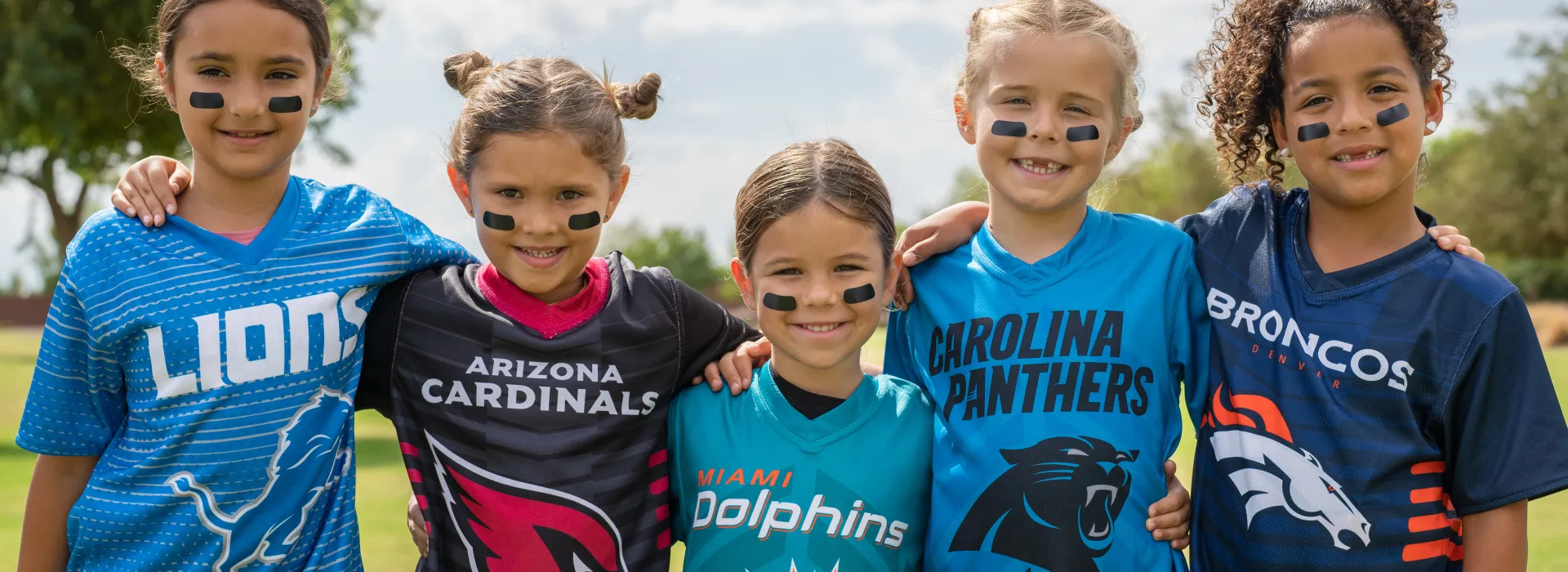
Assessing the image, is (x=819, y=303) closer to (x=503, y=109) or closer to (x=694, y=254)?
(x=503, y=109)

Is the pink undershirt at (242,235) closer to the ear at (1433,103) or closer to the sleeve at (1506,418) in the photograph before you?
the sleeve at (1506,418)

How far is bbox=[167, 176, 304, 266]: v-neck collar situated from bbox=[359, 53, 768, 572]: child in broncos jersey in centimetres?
29

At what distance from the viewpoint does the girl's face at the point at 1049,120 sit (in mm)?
2816

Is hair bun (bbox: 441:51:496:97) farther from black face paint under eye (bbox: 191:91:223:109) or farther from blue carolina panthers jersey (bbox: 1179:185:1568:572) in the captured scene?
blue carolina panthers jersey (bbox: 1179:185:1568:572)

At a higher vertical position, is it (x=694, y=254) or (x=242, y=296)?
(x=694, y=254)

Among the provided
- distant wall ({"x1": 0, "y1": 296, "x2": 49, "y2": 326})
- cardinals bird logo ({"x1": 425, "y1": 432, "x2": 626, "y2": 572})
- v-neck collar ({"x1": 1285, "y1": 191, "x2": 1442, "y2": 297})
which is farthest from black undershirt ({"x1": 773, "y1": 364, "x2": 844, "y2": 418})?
distant wall ({"x1": 0, "y1": 296, "x2": 49, "y2": 326})

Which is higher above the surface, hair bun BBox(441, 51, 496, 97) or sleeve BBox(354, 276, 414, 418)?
hair bun BBox(441, 51, 496, 97)

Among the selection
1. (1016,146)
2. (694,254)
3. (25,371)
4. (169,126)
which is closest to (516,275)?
(1016,146)

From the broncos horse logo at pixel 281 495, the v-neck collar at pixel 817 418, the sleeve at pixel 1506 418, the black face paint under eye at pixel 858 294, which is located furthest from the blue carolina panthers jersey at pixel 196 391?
the sleeve at pixel 1506 418

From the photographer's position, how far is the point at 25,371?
17625 millimetres

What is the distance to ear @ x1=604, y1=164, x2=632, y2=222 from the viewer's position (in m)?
2.99

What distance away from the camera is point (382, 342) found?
2.87 m

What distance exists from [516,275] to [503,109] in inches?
15.8

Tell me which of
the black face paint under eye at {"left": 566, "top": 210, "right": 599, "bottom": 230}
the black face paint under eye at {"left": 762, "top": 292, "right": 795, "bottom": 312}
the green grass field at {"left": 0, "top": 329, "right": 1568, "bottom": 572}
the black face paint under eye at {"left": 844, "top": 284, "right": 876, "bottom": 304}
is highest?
the black face paint under eye at {"left": 566, "top": 210, "right": 599, "bottom": 230}
